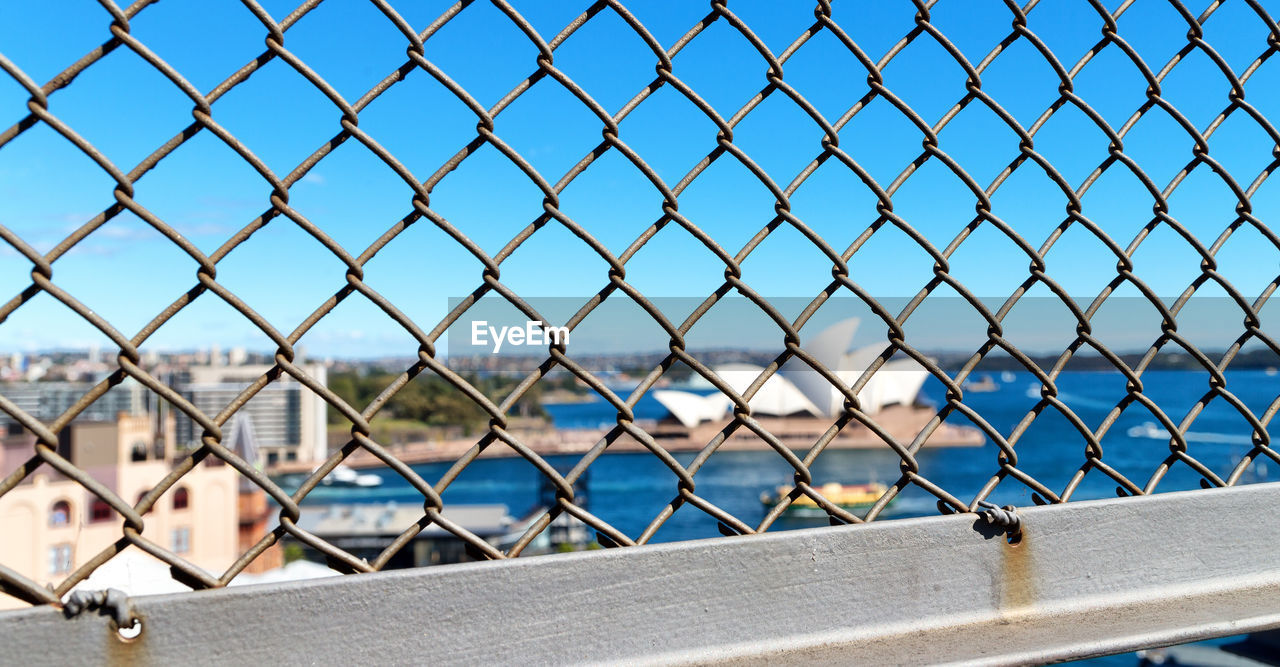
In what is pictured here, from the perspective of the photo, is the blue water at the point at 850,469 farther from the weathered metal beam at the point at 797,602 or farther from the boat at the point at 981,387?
the weathered metal beam at the point at 797,602

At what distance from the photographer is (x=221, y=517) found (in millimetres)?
10844

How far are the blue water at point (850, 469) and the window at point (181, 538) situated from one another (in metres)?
9.61

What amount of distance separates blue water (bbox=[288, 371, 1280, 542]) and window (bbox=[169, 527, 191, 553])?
9614 millimetres

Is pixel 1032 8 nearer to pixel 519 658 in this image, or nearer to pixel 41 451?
pixel 519 658

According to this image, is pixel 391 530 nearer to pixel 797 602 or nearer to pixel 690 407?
pixel 690 407

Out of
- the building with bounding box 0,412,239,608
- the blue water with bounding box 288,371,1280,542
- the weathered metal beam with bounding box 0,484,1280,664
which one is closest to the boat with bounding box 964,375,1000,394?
the weathered metal beam with bounding box 0,484,1280,664

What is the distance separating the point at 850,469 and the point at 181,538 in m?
25.7

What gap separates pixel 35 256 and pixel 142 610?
27 cm

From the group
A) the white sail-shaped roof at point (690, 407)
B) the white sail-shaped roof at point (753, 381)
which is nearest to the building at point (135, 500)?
the white sail-shaped roof at point (753, 381)

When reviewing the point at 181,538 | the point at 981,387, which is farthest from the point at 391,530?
the point at 981,387

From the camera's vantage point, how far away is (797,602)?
733 millimetres

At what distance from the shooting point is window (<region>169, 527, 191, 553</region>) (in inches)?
419

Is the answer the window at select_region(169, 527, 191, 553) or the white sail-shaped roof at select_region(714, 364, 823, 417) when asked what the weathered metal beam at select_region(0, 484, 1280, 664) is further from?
the window at select_region(169, 527, 191, 553)

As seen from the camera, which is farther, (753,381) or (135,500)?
(135,500)
